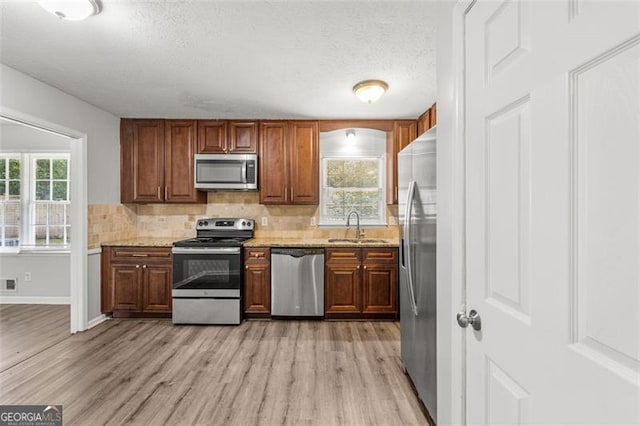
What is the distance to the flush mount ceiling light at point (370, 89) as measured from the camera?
2.81 meters

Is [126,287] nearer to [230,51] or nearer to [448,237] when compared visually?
[230,51]

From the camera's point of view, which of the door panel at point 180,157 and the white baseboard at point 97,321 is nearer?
the white baseboard at point 97,321

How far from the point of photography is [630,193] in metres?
0.59

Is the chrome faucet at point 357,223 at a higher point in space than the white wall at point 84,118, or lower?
lower

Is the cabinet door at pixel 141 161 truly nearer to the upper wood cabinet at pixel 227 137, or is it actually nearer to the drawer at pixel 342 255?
the upper wood cabinet at pixel 227 137

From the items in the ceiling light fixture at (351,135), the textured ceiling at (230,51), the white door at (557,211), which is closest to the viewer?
the white door at (557,211)

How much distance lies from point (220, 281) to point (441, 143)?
9.57 ft

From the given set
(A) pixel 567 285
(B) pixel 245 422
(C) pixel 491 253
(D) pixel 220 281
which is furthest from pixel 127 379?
(A) pixel 567 285

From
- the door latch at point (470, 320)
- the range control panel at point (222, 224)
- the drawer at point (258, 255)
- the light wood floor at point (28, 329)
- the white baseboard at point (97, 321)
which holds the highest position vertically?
the range control panel at point (222, 224)

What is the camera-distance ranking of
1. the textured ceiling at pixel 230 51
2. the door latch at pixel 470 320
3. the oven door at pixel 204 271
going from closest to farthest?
the door latch at pixel 470 320
the textured ceiling at pixel 230 51
the oven door at pixel 204 271

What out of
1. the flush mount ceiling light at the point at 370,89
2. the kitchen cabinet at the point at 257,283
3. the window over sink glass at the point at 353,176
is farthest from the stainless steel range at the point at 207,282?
the flush mount ceiling light at the point at 370,89

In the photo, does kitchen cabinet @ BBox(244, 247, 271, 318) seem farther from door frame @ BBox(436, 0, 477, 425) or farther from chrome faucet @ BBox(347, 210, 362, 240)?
door frame @ BBox(436, 0, 477, 425)

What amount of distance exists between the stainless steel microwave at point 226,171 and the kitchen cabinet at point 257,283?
840mm

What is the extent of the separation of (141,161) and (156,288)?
62.0 inches
